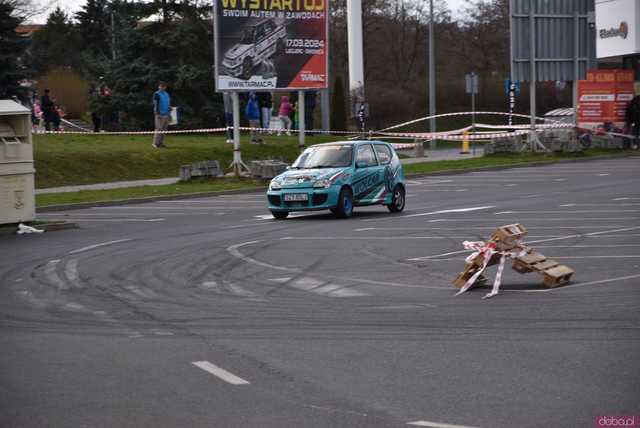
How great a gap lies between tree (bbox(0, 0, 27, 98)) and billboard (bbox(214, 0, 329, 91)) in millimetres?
12423

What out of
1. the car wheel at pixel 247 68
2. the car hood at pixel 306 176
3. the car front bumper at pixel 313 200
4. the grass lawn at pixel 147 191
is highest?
the car wheel at pixel 247 68

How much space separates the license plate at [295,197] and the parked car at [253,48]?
1152 cm

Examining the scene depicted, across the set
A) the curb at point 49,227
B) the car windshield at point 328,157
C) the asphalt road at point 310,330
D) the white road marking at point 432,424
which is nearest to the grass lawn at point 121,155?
the car windshield at point 328,157

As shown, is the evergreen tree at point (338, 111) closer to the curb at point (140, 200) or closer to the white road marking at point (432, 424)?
the curb at point (140, 200)

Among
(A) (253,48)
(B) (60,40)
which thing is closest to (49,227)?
(A) (253,48)

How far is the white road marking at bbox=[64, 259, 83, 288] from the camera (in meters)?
14.1

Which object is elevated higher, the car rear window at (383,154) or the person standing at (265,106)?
the person standing at (265,106)

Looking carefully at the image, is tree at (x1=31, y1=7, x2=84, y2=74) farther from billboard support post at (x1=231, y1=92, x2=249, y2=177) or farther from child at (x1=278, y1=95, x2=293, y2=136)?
billboard support post at (x1=231, y1=92, x2=249, y2=177)

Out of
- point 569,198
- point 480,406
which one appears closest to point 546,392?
point 480,406

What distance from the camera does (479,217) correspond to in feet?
72.4

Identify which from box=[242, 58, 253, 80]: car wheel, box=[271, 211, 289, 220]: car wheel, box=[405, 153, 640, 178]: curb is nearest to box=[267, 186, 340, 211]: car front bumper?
box=[271, 211, 289, 220]: car wheel

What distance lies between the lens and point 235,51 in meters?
33.9

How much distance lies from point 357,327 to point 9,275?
591 centimetres

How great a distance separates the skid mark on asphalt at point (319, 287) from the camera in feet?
42.2
